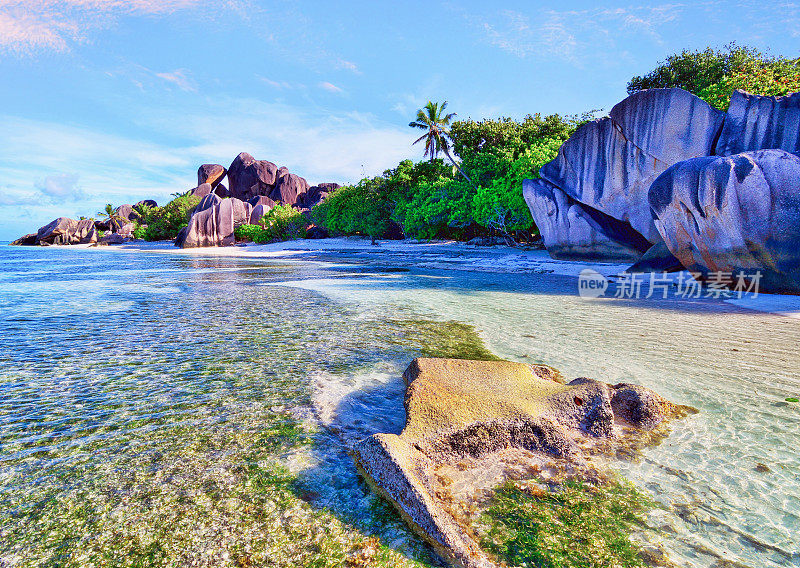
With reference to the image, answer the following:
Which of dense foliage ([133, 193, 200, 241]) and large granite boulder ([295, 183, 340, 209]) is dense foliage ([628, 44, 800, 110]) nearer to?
large granite boulder ([295, 183, 340, 209])

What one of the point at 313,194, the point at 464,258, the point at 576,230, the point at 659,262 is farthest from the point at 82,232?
the point at 659,262

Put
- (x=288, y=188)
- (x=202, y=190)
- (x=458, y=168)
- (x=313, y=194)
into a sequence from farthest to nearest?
(x=288, y=188)
(x=202, y=190)
(x=313, y=194)
(x=458, y=168)

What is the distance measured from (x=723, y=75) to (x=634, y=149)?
17.7 m

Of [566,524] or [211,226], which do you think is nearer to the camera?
[566,524]

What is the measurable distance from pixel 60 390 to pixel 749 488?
245 inches

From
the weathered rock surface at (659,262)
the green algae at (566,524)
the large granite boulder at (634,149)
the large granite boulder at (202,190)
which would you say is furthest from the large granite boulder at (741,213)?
the large granite boulder at (202,190)

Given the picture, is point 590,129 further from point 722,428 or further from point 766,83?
point 722,428

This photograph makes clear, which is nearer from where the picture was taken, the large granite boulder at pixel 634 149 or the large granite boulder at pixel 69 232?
the large granite boulder at pixel 634 149

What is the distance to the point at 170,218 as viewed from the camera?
192 ft

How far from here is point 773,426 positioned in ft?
11.4

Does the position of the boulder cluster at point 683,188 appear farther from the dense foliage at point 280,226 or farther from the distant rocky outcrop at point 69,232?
the distant rocky outcrop at point 69,232

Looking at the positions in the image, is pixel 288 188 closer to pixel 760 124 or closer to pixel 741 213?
pixel 760 124

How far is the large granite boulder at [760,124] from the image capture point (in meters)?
12.4

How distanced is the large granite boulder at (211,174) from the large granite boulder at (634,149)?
70567 millimetres
